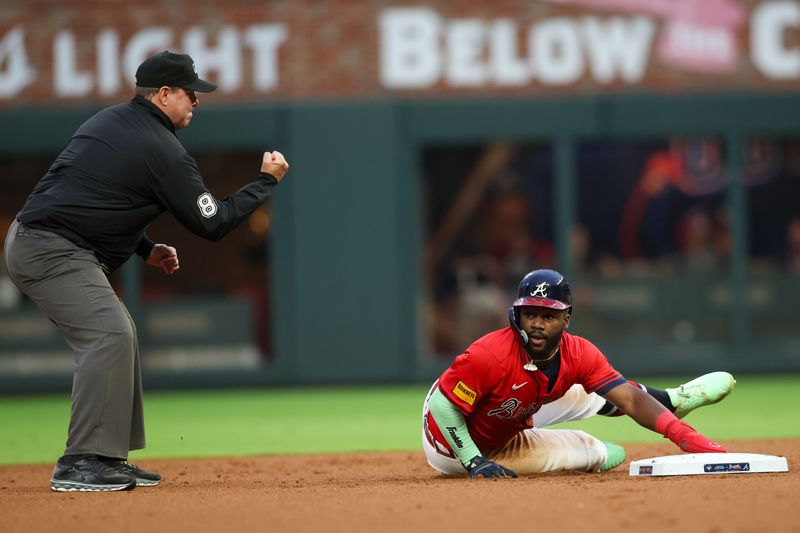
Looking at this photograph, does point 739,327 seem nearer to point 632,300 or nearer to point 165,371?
point 632,300

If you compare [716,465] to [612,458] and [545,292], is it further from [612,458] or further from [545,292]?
[545,292]

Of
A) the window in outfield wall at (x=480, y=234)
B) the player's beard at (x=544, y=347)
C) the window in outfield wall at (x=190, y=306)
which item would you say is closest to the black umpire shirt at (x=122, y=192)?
the player's beard at (x=544, y=347)

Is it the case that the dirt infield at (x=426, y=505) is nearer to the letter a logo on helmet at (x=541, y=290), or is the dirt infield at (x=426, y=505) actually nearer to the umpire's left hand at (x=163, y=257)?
the letter a logo on helmet at (x=541, y=290)

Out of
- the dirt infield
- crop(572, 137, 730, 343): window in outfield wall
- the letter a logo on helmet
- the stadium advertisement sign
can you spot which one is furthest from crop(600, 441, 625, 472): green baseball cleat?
the stadium advertisement sign

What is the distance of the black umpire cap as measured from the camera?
269 inches

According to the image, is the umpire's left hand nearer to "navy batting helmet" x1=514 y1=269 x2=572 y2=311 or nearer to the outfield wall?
"navy batting helmet" x1=514 y1=269 x2=572 y2=311

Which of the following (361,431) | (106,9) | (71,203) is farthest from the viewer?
(106,9)

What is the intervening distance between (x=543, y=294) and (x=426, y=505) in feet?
4.75

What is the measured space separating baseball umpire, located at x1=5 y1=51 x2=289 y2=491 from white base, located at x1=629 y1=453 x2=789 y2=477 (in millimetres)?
2550

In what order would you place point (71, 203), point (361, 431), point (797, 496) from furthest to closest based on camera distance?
point (361, 431)
point (71, 203)
point (797, 496)

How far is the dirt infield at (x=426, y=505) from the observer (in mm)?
5281

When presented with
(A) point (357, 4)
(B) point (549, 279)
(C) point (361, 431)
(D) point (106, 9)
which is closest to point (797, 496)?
(B) point (549, 279)

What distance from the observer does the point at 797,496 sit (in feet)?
18.9

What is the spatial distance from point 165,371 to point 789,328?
7.19 m
